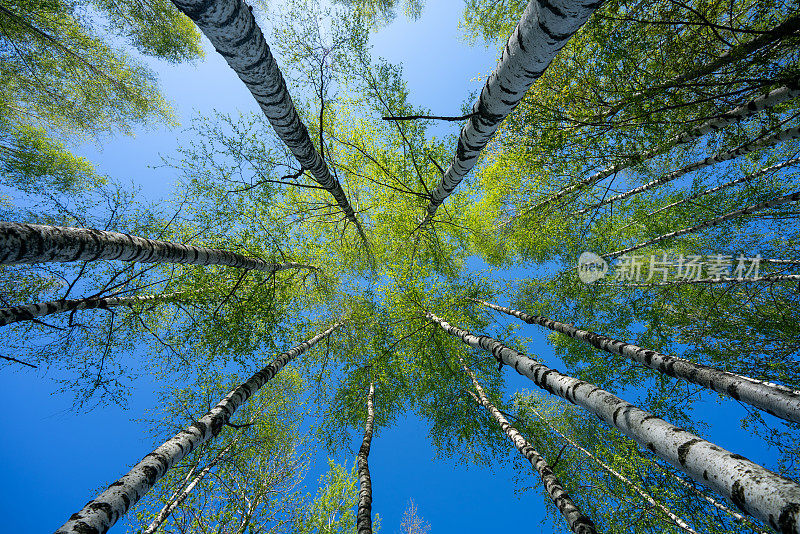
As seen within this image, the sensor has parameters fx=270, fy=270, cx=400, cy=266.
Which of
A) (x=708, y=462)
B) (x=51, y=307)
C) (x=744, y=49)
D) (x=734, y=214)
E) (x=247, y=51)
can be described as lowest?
(x=734, y=214)

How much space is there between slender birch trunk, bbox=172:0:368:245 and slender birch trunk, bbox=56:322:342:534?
10.8 ft

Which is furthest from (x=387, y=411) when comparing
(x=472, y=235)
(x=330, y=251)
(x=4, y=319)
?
(x=4, y=319)

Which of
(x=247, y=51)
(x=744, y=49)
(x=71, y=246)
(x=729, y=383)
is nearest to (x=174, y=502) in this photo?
(x=71, y=246)

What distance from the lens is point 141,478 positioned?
229 cm

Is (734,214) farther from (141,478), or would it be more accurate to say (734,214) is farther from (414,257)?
(141,478)

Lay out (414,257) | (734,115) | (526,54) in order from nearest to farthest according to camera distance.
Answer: (526,54)
(734,115)
(414,257)

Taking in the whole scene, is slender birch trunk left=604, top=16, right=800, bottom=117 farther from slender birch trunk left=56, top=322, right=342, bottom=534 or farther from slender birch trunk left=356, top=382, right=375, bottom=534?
slender birch trunk left=56, top=322, right=342, bottom=534

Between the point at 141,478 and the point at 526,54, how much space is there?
14.3 feet

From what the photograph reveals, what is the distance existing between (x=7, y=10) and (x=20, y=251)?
295 inches

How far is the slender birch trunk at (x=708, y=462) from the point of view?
1376 mm

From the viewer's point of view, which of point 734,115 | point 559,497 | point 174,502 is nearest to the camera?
point 559,497

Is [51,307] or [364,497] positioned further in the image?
[51,307]

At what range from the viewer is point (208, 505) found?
16.6 ft

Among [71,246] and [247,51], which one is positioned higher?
[247,51]
